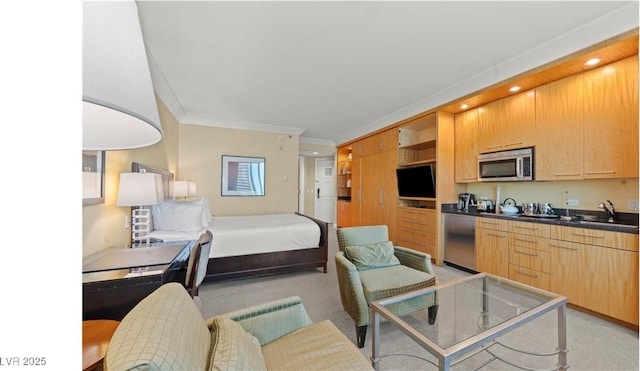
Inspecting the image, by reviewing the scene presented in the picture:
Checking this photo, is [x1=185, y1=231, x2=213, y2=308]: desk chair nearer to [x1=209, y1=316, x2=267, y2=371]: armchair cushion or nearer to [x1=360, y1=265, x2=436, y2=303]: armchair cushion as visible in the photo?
[x1=209, y1=316, x2=267, y2=371]: armchair cushion

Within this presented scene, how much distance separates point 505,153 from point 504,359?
2427 millimetres

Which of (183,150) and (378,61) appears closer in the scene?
(378,61)

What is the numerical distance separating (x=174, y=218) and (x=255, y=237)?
958 millimetres

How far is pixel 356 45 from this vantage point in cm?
224

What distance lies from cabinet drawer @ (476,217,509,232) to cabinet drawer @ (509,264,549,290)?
17.1 inches

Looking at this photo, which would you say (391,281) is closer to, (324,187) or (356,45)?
(356,45)

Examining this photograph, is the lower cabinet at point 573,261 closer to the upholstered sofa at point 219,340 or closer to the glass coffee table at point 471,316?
the glass coffee table at point 471,316

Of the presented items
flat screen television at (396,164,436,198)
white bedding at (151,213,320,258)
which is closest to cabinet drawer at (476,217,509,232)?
flat screen television at (396,164,436,198)

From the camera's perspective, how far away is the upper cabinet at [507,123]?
281 cm

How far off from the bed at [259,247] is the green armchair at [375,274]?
105 cm

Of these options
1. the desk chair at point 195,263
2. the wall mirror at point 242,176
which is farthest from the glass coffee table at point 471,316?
the wall mirror at point 242,176
